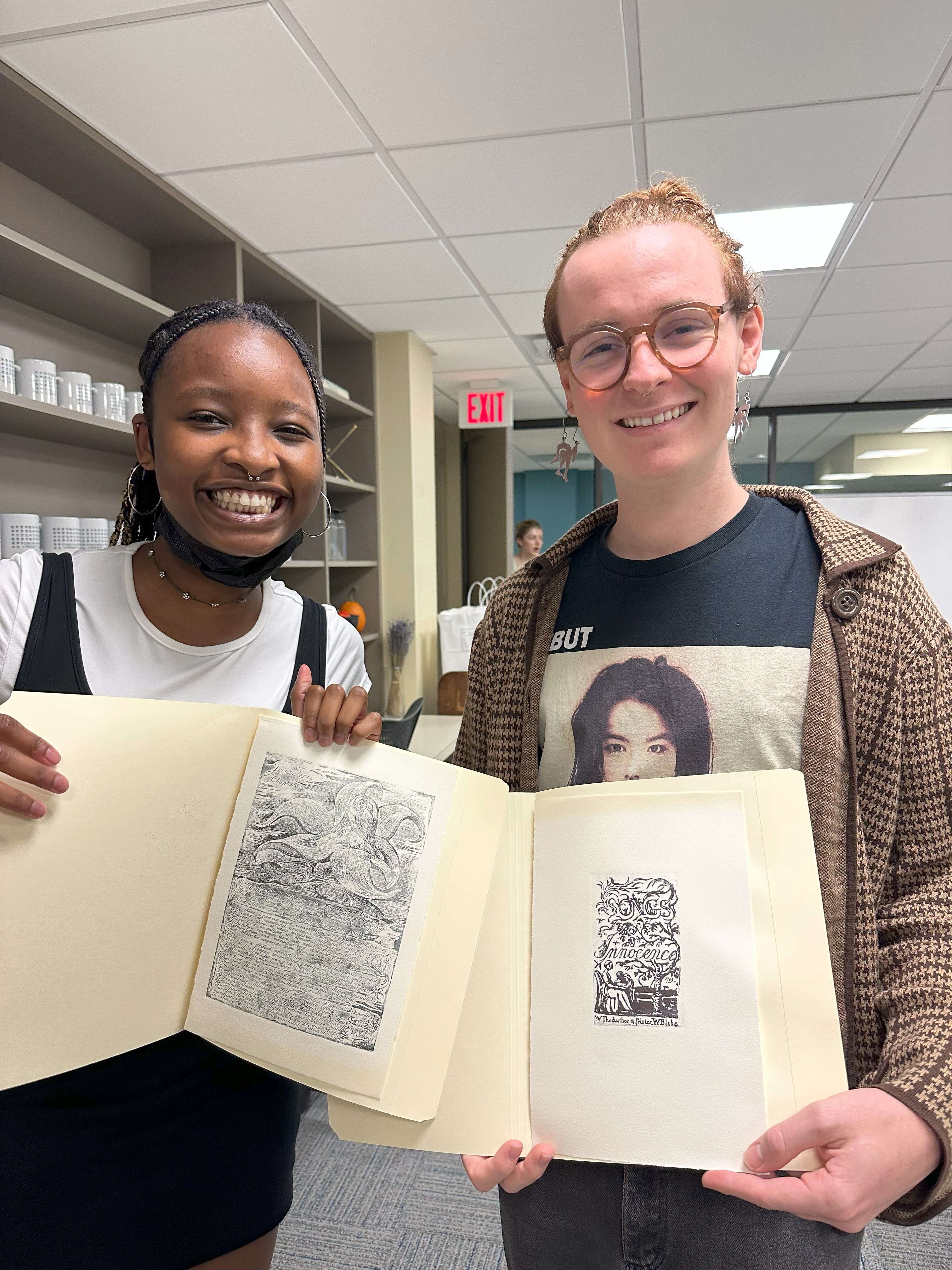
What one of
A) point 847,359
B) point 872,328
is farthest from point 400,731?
point 847,359

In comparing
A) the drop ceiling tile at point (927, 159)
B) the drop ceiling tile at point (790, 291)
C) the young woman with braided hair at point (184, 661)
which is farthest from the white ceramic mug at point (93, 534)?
the drop ceiling tile at point (790, 291)

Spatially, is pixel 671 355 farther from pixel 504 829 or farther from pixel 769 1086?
pixel 769 1086

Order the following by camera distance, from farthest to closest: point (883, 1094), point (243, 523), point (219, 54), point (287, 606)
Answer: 1. point (219, 54)
2. point (287, 606)
3. point (243, 523)
4. point (883, 1094)

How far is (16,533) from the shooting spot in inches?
82.6

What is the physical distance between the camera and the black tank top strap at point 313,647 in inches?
41.2

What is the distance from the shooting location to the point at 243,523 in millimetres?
983

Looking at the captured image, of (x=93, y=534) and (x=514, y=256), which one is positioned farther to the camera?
(x=514, y=256)

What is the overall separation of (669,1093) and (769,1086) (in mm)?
81

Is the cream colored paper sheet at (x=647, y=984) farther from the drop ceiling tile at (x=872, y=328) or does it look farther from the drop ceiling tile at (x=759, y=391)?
the drop ceiling tile at (x=759, y=391)

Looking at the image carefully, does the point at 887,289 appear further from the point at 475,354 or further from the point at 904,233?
the point at 475,354

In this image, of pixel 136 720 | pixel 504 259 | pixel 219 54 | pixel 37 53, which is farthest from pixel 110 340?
pixel 136 720

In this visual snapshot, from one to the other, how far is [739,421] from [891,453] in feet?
24.2

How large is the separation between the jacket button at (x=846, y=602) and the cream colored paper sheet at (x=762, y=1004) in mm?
197

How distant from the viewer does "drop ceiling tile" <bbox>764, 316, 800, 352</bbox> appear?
4.39 m
